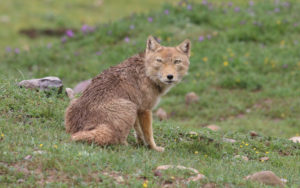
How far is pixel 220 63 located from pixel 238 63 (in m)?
0.52

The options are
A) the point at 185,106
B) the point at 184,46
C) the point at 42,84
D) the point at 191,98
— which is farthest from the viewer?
the point at 191,98

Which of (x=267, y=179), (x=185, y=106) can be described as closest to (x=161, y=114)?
(x=185, y=106)

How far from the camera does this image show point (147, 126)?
7492 mm

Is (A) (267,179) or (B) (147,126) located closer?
(A) (267,179)

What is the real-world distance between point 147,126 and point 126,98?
1.84 ft

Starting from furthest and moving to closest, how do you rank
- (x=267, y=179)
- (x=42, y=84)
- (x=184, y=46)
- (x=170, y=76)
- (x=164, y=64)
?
(x=42, y=84), (x=184, y=46), (x=164, y=64), (x=170, y=76), (x=267, y=179)

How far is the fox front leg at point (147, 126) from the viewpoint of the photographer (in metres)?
7.50

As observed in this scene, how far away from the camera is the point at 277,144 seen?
876cm

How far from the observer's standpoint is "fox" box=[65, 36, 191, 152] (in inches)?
270

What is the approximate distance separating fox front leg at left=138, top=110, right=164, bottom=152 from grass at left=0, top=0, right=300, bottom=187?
0.96 feet

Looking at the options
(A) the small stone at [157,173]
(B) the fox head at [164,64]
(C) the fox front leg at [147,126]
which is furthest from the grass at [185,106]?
(B) the fox head at [164,64]

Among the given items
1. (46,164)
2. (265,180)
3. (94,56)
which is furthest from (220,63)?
(46,164)

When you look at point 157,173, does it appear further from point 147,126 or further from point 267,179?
point 147,126

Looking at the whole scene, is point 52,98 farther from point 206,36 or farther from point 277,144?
point 206,36
